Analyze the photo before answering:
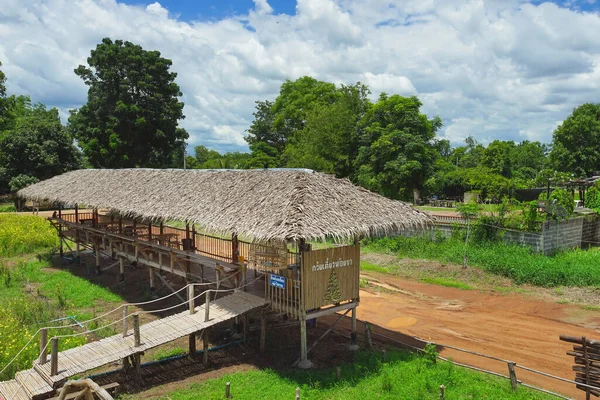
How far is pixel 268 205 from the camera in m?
12.6

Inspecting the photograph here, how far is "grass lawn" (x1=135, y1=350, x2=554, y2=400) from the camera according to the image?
1028 centimetres

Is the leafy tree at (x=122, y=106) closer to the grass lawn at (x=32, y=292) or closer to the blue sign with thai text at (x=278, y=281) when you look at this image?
the grass lawn at (x=32, y=292)

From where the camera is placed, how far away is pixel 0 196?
45.5 metres

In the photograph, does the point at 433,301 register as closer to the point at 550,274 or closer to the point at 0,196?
the point at 550,274

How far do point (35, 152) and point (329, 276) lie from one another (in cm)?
3812

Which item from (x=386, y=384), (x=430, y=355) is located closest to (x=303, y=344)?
(x=386, y=384)

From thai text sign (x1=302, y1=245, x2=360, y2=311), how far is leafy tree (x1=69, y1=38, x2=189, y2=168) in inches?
1237

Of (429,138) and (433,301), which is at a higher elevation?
(429,138)

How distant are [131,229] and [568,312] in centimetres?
1826

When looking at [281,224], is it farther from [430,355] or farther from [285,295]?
[430,355]

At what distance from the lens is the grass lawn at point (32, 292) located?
39.2 feet

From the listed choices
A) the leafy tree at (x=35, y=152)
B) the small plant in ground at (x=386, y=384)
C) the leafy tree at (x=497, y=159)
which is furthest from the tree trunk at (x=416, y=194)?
the leafy tree at (x=35, y=152)

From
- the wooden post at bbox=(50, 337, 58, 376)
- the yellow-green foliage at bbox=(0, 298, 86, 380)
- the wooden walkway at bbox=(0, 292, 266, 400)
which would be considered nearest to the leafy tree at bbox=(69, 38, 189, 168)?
the yellow-green foliage at bbox=(0, 298, 86, 380)

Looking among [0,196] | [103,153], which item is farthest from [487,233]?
[0,196]
